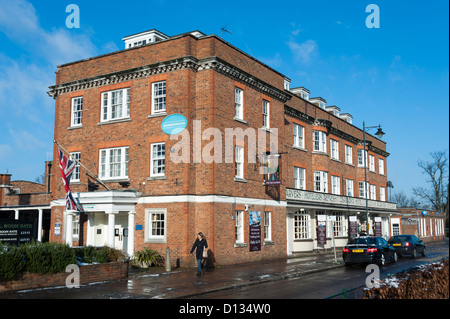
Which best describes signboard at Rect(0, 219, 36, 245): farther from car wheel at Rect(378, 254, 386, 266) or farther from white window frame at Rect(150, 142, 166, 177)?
car wheel at Rect(378, 254, 386, 266)

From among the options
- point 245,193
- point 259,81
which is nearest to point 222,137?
point 245,193

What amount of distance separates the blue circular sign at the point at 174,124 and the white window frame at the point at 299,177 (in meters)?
12.9

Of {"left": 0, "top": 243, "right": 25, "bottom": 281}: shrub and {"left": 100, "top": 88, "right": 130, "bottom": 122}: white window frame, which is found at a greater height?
{"left": 100, "top": 88, "right": 130, "bottom": 122}: white window frame

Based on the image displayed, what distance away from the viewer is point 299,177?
33.2m

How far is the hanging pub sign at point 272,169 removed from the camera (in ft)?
84.9

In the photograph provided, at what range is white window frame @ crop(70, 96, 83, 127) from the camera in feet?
88.5

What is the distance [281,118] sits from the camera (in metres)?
29.0

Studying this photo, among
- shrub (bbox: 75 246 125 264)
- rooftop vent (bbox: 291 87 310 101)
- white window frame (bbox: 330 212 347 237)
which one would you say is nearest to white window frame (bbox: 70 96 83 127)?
shrub (bbox: 75 246 125 264)

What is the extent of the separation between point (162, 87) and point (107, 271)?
11130mm

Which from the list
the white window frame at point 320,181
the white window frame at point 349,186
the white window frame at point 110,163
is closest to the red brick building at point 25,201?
the white window frame at point 110,163

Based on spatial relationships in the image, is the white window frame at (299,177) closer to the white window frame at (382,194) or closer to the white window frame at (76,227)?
the white window frame at (76,227)

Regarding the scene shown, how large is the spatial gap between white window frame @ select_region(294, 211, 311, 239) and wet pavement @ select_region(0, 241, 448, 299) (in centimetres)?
1009
